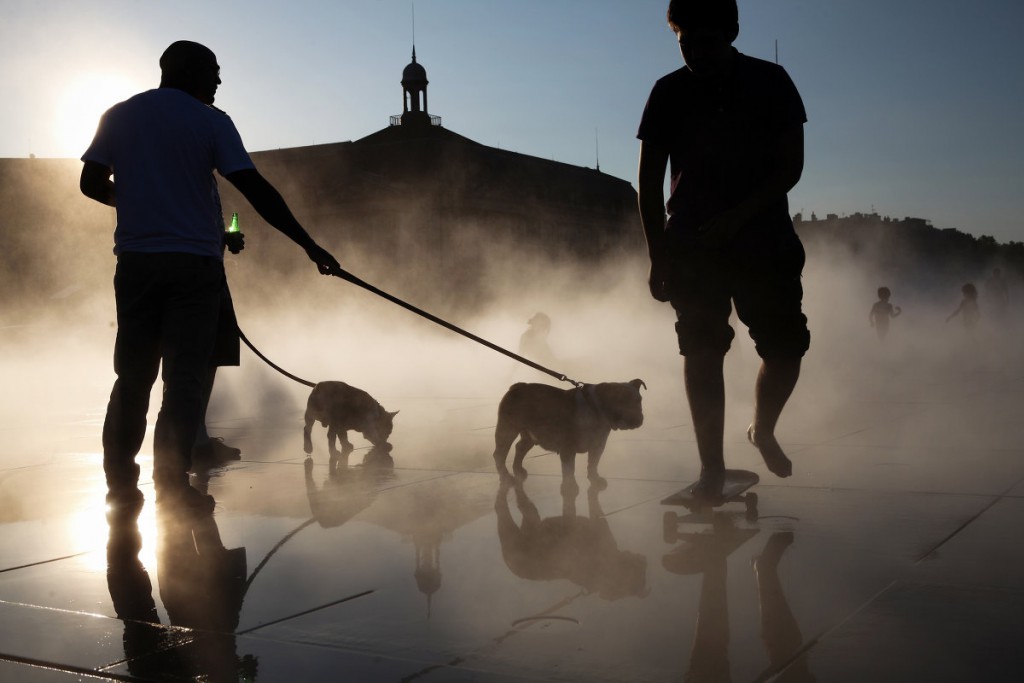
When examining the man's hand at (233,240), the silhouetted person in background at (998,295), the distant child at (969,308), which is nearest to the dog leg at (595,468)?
Result: the man's hand at (233,240)

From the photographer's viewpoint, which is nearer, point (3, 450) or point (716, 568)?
point (716, 568)

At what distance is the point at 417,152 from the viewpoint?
167 ft

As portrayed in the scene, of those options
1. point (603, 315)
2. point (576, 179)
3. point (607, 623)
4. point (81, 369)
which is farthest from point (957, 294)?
point (607, 623)

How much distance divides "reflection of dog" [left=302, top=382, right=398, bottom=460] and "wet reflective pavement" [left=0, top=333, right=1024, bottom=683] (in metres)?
0.57

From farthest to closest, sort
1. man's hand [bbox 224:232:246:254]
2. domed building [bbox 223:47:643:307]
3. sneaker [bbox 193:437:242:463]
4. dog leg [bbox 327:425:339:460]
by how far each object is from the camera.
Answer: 1. domed building [bbox 223:47:643:307]
2. dog leg [bbox 327:425:339:460]
3. sneaker [bbox 193:437:242:463]
4. man's hand [bbox 224:232:246:254]

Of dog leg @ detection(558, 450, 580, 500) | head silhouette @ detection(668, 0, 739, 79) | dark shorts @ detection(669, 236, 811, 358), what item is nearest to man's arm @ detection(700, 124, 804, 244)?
dark shorts @ detection(669, 236, 811, 358)

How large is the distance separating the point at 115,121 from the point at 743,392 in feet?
24.8

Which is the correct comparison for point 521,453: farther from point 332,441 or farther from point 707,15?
point 707,15

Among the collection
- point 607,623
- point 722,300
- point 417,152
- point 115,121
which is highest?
point 417,152

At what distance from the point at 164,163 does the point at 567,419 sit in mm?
2005

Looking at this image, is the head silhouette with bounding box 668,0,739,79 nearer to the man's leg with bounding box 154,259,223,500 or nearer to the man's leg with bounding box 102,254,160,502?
the man's leg with bounding box 154,259,223,500

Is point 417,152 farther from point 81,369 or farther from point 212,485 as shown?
point 212,485

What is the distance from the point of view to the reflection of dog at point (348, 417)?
6312mm

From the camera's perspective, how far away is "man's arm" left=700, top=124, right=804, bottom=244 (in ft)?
12.8
